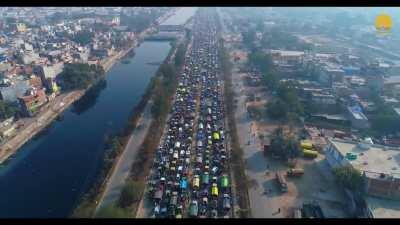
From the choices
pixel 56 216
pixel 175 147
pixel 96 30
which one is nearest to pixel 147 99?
pixel 175 147

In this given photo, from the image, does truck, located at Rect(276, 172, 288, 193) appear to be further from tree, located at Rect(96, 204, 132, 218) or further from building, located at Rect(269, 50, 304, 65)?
building, located at Rect(269, 50, 304, 65)

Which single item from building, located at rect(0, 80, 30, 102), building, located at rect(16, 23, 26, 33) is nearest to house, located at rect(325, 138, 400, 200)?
building, located at rect(0, 80, 30, 102)

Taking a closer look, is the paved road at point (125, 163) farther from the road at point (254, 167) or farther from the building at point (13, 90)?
the building at point (13, 90)

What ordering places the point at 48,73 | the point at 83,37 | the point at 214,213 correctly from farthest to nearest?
the point at 83,37 < the point at 48,73 < the point at 214,213

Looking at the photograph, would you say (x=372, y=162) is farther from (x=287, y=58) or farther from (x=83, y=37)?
(x=83, y=37)

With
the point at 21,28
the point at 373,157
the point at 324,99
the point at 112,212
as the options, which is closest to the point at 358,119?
the point at 324,99

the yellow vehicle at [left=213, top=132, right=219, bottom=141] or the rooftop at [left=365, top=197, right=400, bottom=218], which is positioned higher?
the yellow vehicle at [left=213, top=132, right=219, bottom=141]

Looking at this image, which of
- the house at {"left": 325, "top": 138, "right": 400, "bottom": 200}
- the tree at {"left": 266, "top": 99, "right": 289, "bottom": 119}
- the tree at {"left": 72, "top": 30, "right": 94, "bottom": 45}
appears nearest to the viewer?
the house at {"left": 325, "top": 138, "right": 400, "bottom": 200}
